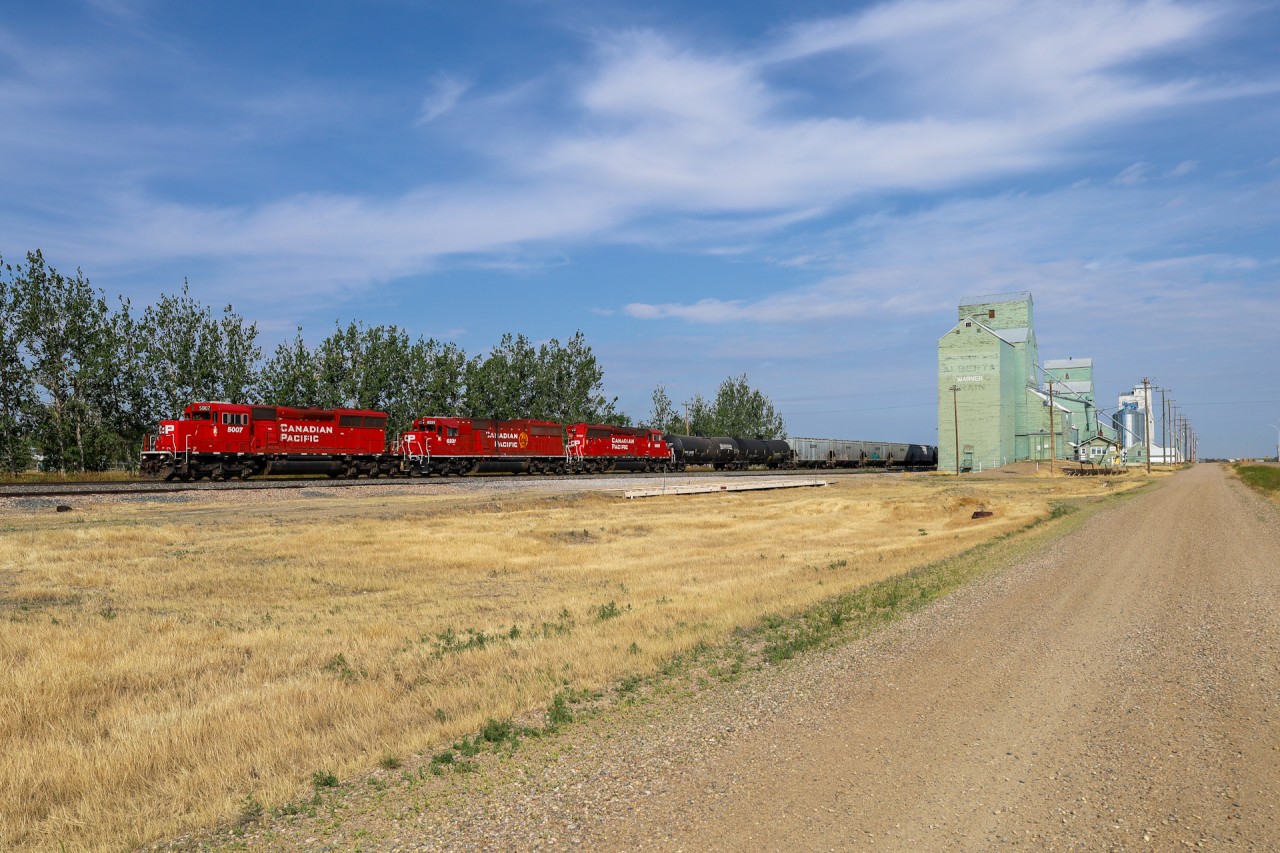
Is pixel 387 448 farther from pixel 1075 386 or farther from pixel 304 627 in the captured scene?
pixel 1075 386

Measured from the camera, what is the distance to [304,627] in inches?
538

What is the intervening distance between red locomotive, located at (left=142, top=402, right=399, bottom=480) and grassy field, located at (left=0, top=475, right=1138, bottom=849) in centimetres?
1316

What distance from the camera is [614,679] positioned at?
33.7 ft

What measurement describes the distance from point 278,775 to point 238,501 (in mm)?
26354

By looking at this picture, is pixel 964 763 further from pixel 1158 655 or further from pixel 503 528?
pixel 503 528

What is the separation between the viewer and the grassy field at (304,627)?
7.62 metres

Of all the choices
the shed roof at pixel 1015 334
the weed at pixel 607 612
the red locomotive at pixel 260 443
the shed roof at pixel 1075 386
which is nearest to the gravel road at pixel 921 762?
the weed at pixel 607 612

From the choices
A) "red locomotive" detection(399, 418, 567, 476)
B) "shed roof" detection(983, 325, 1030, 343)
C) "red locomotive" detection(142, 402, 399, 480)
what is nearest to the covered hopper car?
"shed roof" detection(983, 325, 1030, 343)

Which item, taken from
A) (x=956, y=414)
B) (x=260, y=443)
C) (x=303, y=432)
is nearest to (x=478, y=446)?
(x=303, y=432)

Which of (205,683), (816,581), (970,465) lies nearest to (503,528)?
(816,581)

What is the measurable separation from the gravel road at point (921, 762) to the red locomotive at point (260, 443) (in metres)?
38.7

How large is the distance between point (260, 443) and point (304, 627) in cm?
3295

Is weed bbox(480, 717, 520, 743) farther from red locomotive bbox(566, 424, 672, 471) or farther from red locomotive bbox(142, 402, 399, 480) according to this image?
red locomotive bbox(566, 424, 672, 471)

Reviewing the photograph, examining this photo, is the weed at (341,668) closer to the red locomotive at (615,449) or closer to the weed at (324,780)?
the weed at (324,780)
